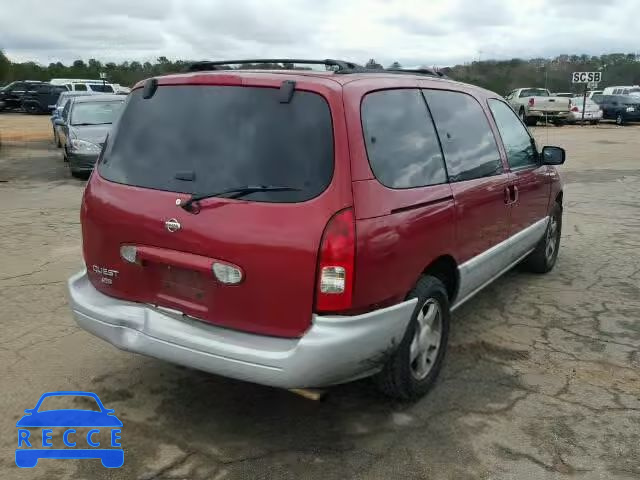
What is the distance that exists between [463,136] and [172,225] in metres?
2.05

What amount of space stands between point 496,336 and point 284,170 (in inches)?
93.9

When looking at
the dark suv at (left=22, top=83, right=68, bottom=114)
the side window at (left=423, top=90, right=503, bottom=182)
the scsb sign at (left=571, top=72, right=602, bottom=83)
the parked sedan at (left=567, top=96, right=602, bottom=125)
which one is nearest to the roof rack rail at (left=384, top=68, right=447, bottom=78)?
the side window at (left=423, top=90, right=503, bottom=182)

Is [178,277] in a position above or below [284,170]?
below

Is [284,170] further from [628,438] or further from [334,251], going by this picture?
[628,438]

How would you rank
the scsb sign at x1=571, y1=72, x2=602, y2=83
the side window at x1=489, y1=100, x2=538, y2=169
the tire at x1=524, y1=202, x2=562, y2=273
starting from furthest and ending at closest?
the scsb sign at x1=571, y1=72, x2=602, y2=83 → the tire at x1=524, y1=202, x2=562, y2=273 → the side window at x1=489, y1=100, x2=538, y2=169

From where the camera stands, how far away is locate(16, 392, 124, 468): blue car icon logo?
118 inches

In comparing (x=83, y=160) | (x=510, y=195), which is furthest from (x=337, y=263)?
(x=83, y=160)

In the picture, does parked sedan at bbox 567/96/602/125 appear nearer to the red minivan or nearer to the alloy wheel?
the alloy wheel

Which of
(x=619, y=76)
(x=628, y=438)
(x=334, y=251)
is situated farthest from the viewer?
(x=619, y=76)

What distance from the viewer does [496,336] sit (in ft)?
14.7

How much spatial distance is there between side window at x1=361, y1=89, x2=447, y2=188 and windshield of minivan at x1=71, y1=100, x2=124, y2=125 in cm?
1045

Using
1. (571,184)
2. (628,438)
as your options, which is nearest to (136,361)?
(628,438)

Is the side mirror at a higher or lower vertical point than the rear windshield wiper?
lower

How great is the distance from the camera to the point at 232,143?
2.98m
